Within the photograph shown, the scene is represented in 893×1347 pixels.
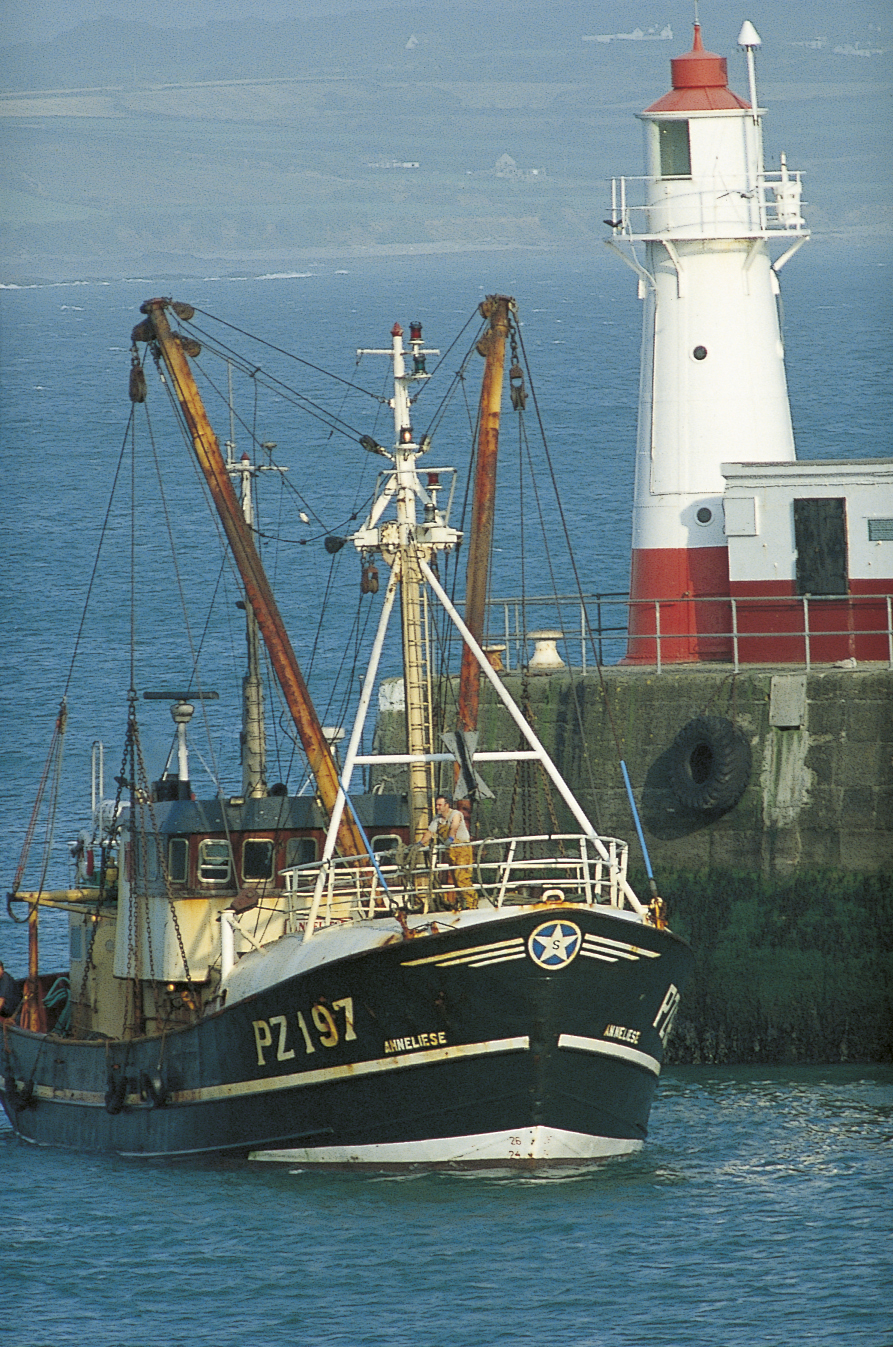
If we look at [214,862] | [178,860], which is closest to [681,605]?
[214,862]

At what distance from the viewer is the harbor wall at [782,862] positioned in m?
28.5

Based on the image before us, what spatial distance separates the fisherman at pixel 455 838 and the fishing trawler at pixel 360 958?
0.05m

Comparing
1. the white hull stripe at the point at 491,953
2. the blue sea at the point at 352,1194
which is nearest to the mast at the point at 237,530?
the blue sea at the point at 352,1194

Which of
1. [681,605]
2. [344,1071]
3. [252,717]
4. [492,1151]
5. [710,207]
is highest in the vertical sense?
[710,207]

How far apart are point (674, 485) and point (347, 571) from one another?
33.5 meters

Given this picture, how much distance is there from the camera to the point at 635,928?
75.4 ft

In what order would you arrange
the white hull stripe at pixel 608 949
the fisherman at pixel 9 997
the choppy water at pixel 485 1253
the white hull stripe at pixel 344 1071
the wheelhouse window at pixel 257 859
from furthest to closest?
the fisherman at pixel 9 997 < the wheelhouse window at pixel 257 859 < the white hull stripe at pixel 344 1071 < the white hull stripe at pixel 608 949 < the choppy water at pixel 485 1253

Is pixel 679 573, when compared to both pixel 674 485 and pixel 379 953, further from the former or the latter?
pixel 379 953

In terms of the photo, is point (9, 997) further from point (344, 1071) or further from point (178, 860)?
point (344, 1071)

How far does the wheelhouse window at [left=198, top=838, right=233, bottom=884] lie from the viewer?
26500 mm

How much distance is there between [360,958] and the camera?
75.2ft

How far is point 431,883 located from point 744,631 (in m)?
10.2

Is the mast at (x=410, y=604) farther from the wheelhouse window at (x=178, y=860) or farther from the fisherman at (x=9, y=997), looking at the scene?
the fisherman at (x=9, y=997)

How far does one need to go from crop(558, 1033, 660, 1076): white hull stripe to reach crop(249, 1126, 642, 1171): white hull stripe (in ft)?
2.81
